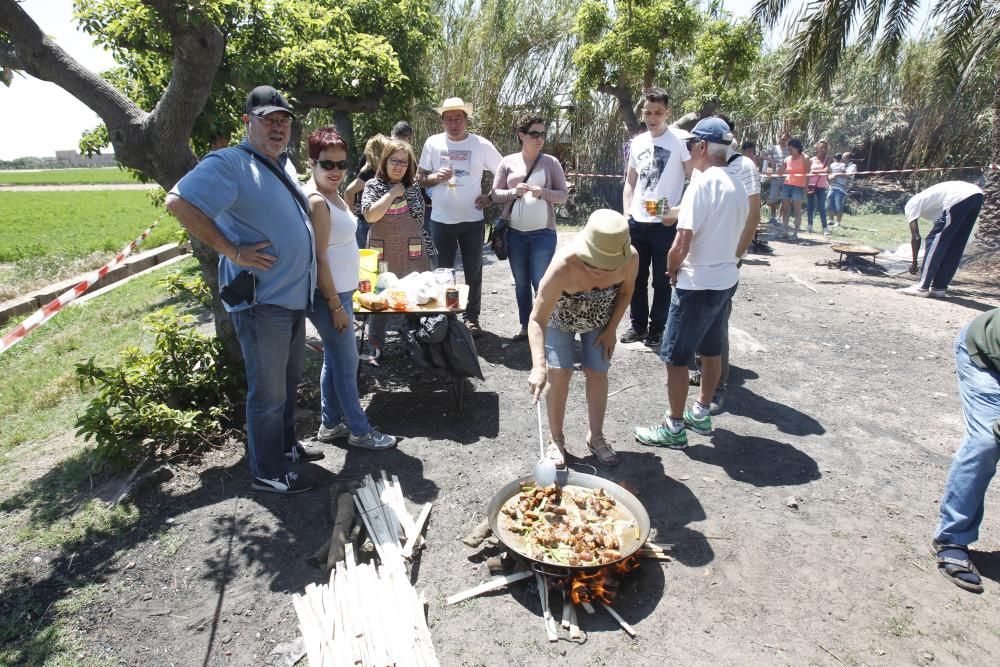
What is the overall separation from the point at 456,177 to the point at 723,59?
26.9ft

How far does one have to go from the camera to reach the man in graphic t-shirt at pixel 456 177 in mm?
5340

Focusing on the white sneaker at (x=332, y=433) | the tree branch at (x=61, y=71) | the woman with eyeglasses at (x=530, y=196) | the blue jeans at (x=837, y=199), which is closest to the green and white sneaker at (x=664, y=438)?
the woman with eyeglasses at (x=530, y=196)

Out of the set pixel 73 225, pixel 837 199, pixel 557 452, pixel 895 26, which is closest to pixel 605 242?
pixel 557 452

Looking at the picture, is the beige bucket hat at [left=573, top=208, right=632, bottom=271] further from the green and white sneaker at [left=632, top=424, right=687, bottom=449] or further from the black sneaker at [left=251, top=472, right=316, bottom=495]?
the black sneaker at [left=251, top=472, right=316, bottom=495]

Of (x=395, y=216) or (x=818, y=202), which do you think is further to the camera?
(x=818, y=202)

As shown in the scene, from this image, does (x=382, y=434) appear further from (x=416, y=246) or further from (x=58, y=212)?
(x=58, y=212)

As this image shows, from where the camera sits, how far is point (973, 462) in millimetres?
2854

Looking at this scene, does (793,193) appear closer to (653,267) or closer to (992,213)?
(992,213)

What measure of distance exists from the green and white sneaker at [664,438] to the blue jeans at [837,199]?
10814mm

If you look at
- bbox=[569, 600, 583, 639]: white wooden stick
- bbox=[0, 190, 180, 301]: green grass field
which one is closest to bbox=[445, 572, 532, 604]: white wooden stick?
bbox=[569, 600, 583, 639]: white wooden stick

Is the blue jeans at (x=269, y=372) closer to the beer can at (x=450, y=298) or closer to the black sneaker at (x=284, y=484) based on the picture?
the black sneaker at (x=284, y=484)

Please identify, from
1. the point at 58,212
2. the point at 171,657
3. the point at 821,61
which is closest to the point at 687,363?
the point at 171,657

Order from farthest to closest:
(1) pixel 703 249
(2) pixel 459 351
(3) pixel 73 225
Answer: (3) pixel 73 225
(2) pixel 459 351
(1) pixel 703 249

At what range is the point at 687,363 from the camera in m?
3.83
